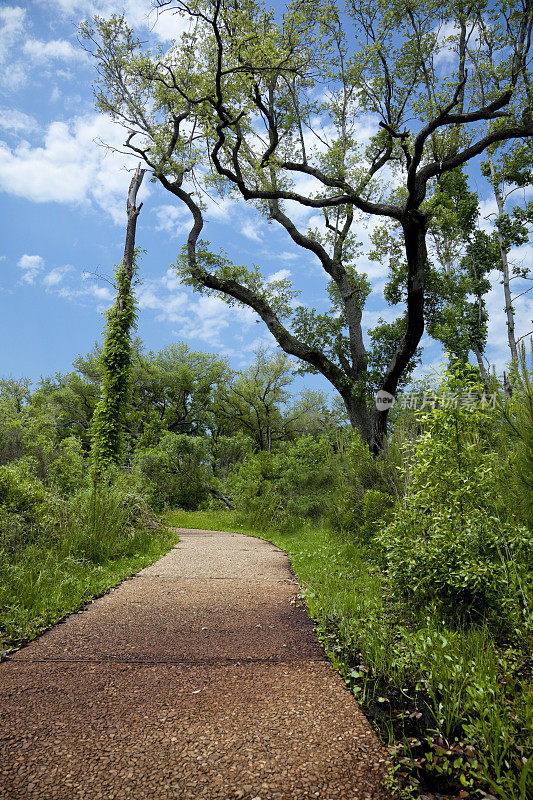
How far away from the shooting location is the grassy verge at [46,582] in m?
3.79

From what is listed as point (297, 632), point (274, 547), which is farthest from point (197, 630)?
point (274, 547)

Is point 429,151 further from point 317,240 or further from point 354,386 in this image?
point 354,386

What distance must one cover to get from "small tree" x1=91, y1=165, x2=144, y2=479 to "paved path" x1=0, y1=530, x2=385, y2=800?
9473mm

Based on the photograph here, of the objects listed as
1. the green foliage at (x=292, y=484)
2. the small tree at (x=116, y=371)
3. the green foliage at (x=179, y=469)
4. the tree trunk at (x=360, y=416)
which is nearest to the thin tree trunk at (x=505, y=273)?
the tree trunk at (x=360, y=416)

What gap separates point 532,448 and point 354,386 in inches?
406

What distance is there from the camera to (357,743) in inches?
91.2

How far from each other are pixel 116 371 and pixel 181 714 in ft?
40.8

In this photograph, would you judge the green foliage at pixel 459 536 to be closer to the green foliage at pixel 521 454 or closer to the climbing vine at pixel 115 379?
the green foliage at pixel 521 454

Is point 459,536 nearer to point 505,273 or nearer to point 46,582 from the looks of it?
point 46,582

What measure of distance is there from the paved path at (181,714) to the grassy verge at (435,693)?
0.16 meters

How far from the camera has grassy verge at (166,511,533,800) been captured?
2.05 m

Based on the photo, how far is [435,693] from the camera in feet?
8.43

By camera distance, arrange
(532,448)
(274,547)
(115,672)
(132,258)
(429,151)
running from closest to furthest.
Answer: (115,672) < (532,448) < (274,547) < (429,151) < (132,258)

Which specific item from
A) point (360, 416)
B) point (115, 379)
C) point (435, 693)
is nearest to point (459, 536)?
point (435, 693)
